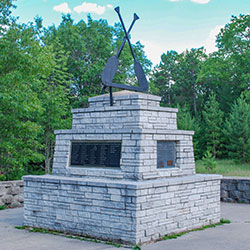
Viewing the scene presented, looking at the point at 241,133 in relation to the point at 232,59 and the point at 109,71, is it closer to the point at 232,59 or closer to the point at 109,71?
the point at 232,59

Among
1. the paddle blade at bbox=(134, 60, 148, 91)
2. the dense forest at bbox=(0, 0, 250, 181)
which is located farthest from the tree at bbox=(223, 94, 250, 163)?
the paddle blade at bbox=(134, 60, 148, 91)

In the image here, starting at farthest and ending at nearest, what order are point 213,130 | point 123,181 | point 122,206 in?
point 213,130, point 123,181, point 122,206

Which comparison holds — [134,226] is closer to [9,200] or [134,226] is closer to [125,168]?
[125,168]

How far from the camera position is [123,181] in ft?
21.6

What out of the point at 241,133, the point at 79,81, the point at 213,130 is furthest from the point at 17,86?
the point at 213,130

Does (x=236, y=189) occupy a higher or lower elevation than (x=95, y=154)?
lower

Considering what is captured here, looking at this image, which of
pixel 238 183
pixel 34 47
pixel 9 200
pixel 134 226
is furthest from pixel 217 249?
pixel 34 47

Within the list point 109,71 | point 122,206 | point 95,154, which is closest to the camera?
point 122,206

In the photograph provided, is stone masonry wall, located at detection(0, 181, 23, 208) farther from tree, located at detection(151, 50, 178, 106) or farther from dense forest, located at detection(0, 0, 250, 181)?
tree, located at detection(151, 50, 178, 106)

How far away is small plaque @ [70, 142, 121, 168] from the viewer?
696 cm

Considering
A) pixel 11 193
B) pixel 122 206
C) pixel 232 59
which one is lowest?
pixel 11 193

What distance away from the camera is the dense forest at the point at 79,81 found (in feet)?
37.7

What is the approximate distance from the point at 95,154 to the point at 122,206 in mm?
1448

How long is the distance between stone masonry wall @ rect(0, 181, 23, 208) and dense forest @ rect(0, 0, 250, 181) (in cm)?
109
